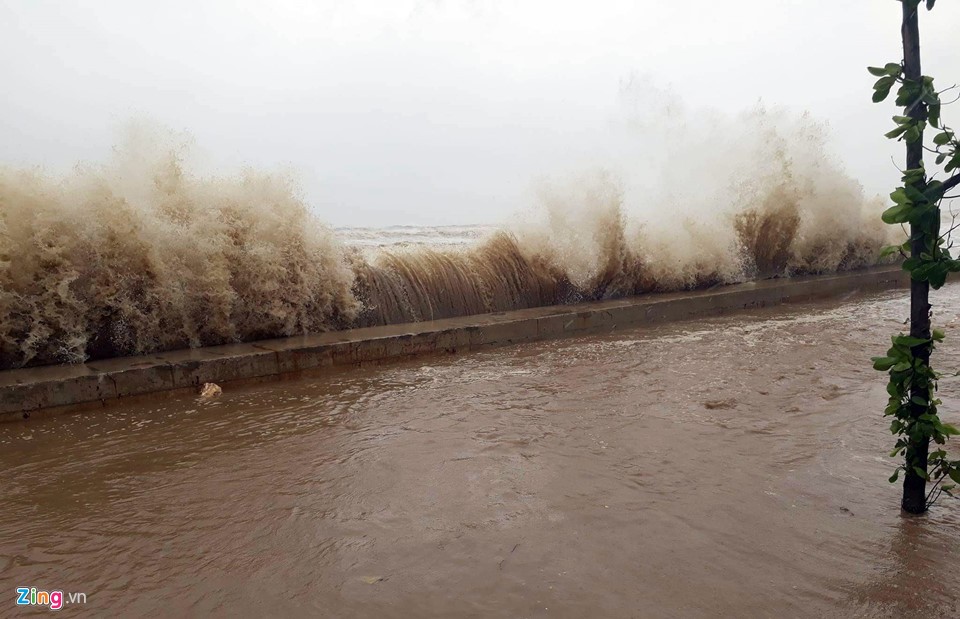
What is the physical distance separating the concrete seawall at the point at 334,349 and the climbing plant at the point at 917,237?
4350 millimetres

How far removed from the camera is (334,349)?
566cm

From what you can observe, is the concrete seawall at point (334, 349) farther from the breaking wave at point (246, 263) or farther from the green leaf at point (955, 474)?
the green leaf at point (955, 474)

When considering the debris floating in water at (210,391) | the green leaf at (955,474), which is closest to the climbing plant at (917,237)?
the green leaf at (955,474)

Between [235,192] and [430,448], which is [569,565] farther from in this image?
[235,192]

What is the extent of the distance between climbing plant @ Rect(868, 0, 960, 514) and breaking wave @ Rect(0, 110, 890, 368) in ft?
17.1

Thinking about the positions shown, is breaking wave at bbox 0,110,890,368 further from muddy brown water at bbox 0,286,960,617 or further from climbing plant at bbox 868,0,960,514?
climbing plant at bbox 868,0,960,514

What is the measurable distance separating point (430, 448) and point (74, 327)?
3.62 meters

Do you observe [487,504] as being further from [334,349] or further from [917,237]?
[334,349]

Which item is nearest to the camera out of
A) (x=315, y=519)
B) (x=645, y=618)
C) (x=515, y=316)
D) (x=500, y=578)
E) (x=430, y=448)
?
(x=645, y=618)

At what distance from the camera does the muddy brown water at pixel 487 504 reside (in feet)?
6.72

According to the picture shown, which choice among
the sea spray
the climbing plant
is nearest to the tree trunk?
the climbing plant

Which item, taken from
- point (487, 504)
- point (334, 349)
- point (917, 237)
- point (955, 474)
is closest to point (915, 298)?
point (917, 237)

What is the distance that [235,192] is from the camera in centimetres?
638

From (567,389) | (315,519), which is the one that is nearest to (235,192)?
(567,389)
